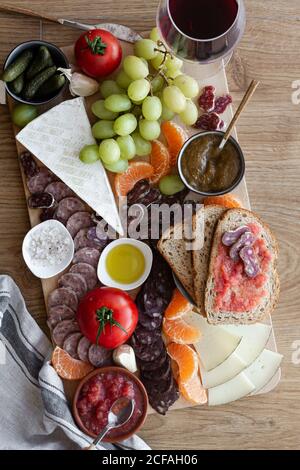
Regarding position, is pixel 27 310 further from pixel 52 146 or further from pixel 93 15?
pixel 93 15

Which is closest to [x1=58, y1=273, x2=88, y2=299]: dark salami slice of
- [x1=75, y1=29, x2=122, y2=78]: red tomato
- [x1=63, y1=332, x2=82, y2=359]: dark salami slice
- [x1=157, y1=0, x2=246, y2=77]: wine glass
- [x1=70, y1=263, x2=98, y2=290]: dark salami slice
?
[x1=70, y1=263, x2=98, y2=290]: dark salami slice

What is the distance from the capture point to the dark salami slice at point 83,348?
84.6 inches

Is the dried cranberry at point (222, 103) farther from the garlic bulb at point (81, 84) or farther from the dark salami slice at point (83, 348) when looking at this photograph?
the dark salami slice at point (83, 348)

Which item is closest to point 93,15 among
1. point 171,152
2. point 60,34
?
point 60,34

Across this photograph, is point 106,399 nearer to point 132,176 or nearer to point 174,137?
point 132,176

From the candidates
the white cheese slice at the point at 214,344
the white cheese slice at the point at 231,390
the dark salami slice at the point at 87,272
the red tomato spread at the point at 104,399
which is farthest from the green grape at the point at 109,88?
the white cheese slice at the point at 231,390

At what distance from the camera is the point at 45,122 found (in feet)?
7.10

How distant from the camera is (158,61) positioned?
2.16 meters

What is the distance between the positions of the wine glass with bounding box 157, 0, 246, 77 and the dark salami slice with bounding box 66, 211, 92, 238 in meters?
0.60

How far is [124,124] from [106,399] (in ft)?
2.84

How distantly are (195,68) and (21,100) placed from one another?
578mm

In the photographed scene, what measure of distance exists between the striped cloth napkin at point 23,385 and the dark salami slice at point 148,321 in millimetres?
321

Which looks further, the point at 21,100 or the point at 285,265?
the point at 285,265

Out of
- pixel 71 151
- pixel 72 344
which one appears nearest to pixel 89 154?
pixel 71 151
